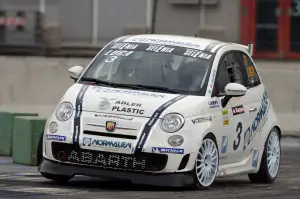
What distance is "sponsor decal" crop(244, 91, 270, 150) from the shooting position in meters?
12.4

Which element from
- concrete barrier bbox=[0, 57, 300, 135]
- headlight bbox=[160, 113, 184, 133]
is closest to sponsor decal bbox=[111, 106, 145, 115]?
headlight bbox=[160, 113, 184, 133]

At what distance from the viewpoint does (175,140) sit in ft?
35.4

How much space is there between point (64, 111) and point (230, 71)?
7.34 ft

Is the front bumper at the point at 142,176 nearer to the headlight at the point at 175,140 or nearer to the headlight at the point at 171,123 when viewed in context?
the headlight at the point at 175,140

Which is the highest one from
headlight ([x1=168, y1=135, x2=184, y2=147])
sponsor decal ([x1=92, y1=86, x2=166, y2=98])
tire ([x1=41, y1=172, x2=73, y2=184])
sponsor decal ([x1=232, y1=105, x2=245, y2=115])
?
sponsor decal ([x1=92, y1=86, x2=166, y2=98])

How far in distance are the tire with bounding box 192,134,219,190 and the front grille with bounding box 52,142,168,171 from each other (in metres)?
0.43

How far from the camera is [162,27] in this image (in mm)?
26953

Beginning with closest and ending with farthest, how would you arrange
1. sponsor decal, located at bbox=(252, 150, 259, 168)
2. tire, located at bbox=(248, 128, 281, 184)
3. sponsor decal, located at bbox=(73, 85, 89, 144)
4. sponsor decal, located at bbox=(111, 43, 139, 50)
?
sponsor decal, located at bbox=(73, 85, 89, 144) → sponsor decal, located at bbox=(111, 43, 139, 50) → sponsor decal, located at bbox=(252, 150, 259, 168) → tire, located at bbox=(248, 128, 281, 184)

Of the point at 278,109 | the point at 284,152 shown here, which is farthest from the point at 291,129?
the point at 284,152

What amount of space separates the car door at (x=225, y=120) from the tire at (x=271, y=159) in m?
0.80

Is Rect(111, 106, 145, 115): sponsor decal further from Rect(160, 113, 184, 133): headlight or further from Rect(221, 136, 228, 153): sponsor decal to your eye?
Rect(221, 136, 228, 153): sponsor decal

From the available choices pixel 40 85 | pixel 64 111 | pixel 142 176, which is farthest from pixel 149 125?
pixel 40 85

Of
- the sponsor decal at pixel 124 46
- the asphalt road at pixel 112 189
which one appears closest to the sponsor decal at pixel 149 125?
the asphalt road at pixel 112 189

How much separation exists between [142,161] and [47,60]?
29.0 ft
